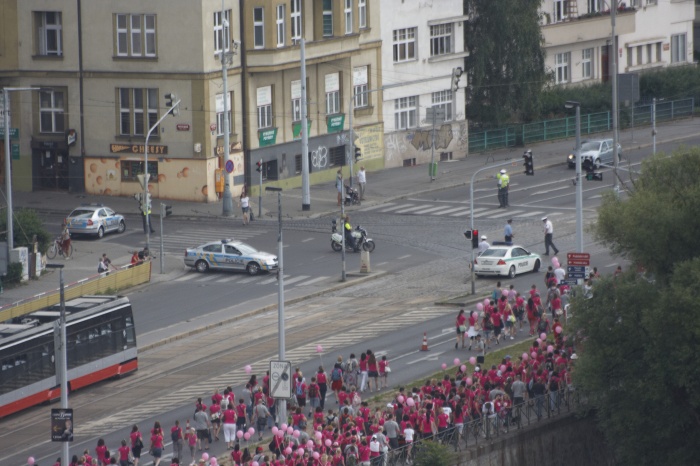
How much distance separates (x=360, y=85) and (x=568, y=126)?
17.4 metres

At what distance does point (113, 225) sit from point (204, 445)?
31.9 meters

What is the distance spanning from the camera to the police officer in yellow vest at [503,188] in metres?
80.2

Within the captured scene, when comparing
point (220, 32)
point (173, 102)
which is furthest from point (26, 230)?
point (220, 32)

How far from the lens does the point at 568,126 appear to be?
10481 centimetres

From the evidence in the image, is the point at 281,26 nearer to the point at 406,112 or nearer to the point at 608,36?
the point at 406,112

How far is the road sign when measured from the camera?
4394cm

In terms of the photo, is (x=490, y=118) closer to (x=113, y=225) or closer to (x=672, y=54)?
(x=672, y=54)

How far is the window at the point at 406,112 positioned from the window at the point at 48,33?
19.8 meters

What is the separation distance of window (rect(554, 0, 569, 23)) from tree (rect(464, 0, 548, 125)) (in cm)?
692

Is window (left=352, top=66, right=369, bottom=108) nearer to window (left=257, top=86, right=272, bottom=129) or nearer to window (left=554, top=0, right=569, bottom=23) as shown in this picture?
window (left=257, top=86, right=272, bottom=129)

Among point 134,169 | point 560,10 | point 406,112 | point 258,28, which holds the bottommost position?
point 134,169

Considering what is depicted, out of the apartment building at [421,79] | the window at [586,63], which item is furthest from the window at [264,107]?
the window at [586,63]

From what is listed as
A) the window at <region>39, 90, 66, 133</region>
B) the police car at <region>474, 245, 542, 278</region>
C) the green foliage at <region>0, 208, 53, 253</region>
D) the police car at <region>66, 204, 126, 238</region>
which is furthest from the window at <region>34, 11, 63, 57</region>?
the police car at <region>474, 245, 542, 278</region>

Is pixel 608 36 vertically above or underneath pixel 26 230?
above
